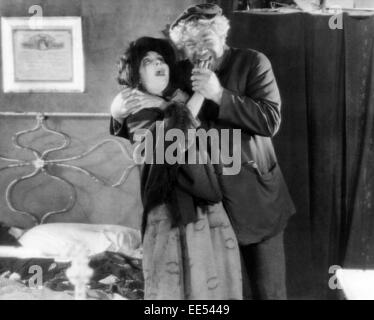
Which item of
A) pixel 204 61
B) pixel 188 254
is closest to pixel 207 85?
Result: pixel 204 61

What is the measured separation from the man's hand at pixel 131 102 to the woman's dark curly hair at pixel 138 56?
0.09 feet

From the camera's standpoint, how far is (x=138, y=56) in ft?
4.91

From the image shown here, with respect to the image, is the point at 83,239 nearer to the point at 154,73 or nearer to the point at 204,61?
the point at 154,73

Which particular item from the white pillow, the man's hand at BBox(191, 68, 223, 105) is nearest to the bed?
the white pillow

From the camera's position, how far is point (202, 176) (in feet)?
4.96

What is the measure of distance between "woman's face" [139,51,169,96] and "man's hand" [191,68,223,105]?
87 mm

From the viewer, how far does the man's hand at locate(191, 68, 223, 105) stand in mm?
1508

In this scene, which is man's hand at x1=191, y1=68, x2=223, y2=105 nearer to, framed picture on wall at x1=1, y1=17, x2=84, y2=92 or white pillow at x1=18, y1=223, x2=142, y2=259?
framed picture on wall at x1=1, y1=17, x2=84, y2=92

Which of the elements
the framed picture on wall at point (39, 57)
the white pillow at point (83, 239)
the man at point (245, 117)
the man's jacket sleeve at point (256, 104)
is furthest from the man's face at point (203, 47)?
the white pillow at point (83, 239)

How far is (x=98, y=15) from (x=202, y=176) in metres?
0.55

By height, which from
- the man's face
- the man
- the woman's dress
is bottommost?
the woman's dress

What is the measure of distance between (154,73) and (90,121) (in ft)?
0.80

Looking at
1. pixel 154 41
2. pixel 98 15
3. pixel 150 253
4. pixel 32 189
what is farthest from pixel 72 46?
pixel 150 253

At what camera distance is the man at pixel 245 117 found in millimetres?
1508
